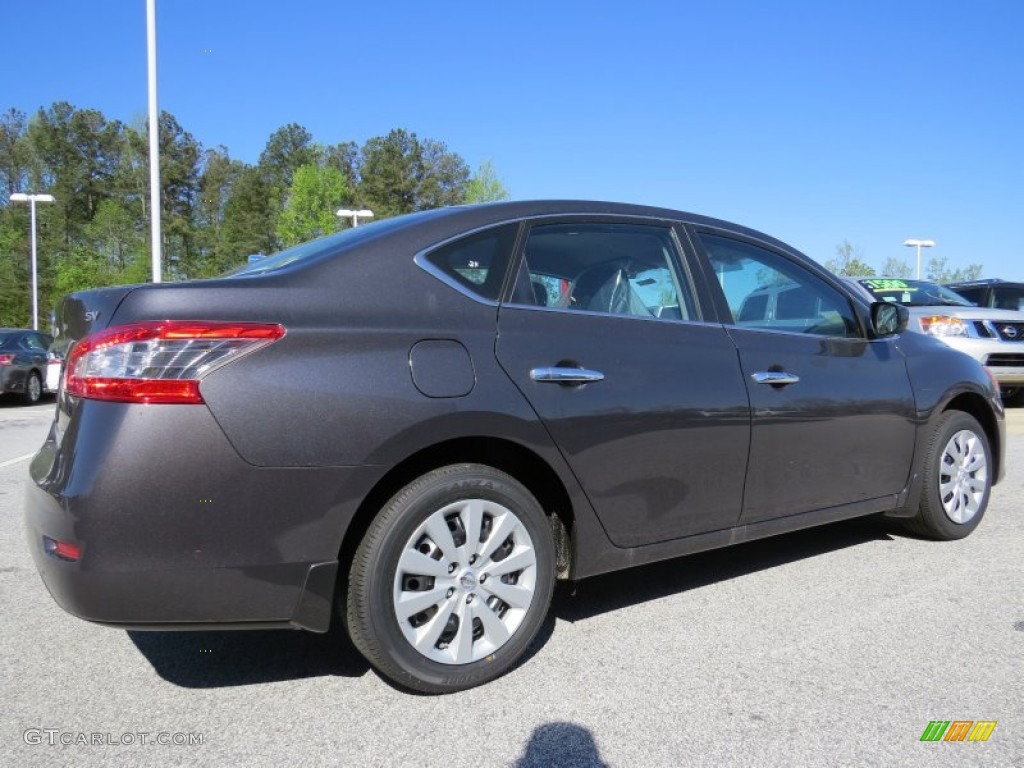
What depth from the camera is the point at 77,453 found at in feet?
7.66

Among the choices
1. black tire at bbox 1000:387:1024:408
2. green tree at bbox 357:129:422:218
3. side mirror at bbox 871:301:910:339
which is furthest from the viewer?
green tree at bbox 357:129:422:218

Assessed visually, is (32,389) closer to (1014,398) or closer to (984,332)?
(984,332)

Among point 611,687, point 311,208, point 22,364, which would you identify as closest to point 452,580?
point 611,687

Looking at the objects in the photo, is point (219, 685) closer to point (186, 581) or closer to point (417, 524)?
point (186, 581)

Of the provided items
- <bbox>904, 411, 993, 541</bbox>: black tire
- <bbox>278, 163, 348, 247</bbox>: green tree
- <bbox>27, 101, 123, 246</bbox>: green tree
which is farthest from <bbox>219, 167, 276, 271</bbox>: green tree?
<bbox>904, 411, 993, 541</bbox>: black tire

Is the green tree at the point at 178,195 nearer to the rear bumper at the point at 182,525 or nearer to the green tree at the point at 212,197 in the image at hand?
the green tree at the point at 212,197

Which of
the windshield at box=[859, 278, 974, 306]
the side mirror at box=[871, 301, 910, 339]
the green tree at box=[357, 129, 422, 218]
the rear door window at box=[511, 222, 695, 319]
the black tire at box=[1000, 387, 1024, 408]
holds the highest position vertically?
the green tree at box=[357, 129, 422, 218]

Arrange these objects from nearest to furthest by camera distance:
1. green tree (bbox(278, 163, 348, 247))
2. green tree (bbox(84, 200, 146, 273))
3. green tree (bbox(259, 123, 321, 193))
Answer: green tree (bbox(278, 163, 348, 247)), green tree (bbox(84, 200, 146, 273)), green tree (bbox(259, 123, 321, 193))

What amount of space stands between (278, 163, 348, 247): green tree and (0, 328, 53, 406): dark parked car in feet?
60.6

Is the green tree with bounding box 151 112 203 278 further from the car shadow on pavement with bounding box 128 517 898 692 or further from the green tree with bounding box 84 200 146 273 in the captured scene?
the car shadow on pavement with bounding box 128 517 898 692

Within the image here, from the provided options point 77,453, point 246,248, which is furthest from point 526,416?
point 246,248

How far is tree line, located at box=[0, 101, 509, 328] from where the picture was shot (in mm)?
46438

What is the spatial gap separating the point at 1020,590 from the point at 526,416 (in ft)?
8.40

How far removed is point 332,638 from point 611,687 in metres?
1.14
